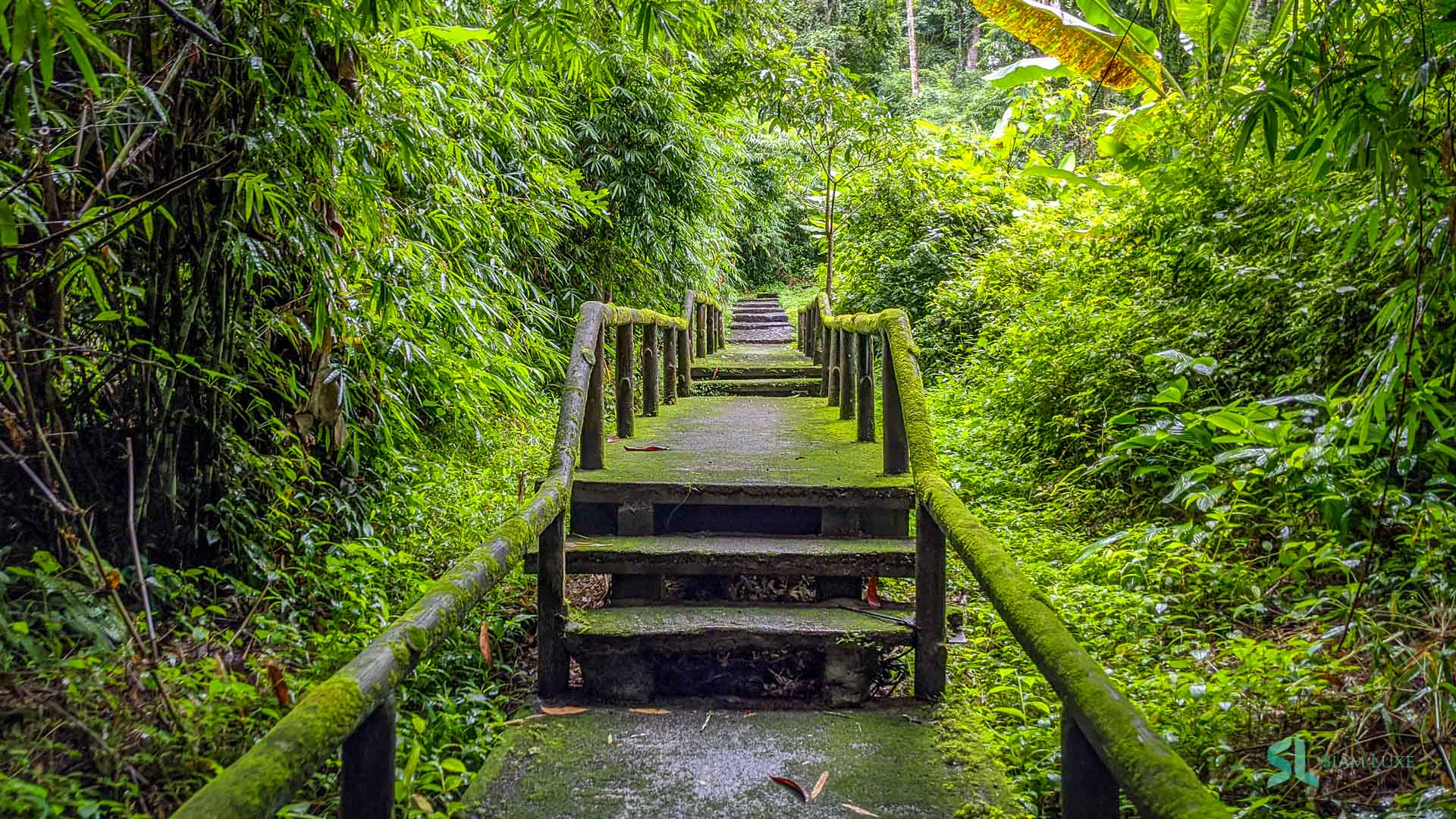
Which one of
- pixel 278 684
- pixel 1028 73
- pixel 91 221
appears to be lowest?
pixel 278 684

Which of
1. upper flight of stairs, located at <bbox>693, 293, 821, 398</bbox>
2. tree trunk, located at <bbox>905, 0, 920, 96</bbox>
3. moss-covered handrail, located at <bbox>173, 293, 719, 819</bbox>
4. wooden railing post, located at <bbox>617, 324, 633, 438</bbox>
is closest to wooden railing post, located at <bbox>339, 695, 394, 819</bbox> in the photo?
moss-covered handrail, located at <bbox>173, 293, 719, 819</bbox>

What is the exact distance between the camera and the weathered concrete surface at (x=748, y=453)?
359cm

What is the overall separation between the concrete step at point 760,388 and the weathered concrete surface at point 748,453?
61.1 inches

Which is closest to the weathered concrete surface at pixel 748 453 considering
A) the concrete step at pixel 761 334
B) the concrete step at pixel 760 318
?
the concrete step at pixel 761 334

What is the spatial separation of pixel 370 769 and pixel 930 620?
1.85 metres

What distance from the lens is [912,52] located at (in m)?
22.8

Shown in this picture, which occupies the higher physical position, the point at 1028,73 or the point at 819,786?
the point at 1028,73

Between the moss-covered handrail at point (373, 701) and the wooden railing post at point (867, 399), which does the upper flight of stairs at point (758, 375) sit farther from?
the moss-covered handrail at point (373, 701)

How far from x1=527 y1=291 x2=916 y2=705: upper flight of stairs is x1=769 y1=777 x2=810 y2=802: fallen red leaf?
1.87 ft

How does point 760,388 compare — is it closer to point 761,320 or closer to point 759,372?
point 759,372

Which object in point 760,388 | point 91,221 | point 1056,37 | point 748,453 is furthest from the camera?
point 760,388

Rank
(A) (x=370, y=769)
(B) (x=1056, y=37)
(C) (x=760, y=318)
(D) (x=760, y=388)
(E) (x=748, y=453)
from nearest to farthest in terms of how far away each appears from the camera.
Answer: (A) (x=370, y=769) → (E) (x=748, y=453) → (B) (x=1056, y=37) → (D) (x=760, y=388) → (C) (x=760, y=318)

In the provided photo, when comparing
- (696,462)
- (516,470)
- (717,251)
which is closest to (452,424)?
(516,470)

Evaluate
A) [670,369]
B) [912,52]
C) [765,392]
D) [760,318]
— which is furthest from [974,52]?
[670,369]
